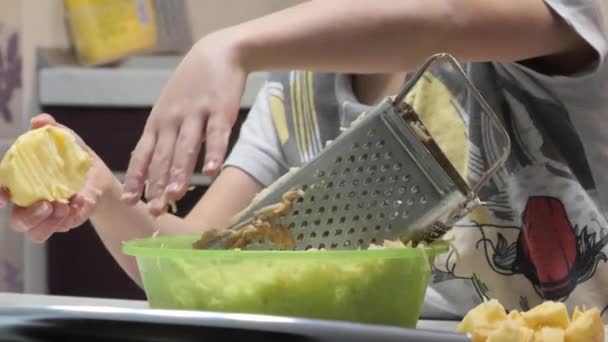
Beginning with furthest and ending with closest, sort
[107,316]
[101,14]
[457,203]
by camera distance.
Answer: [101,14]
[457,203]
[107,316]

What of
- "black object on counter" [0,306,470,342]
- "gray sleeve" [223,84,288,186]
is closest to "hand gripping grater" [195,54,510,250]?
"black object on counter" [0,306,470,342]

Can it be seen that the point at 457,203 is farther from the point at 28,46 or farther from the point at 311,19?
the point at 28,46

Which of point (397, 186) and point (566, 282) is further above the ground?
point (397, 186)

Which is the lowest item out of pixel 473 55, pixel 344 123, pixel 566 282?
pixel 566 282

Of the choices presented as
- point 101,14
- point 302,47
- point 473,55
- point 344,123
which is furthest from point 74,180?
point 101,14

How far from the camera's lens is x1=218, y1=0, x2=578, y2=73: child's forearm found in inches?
21.4

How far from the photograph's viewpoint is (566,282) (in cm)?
77

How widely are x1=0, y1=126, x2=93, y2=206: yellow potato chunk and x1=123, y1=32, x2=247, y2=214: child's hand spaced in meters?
0.04

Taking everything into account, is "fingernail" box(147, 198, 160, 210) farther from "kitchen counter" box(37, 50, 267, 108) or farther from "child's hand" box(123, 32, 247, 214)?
"kitchen counter" box(37, 50, 267, 108)

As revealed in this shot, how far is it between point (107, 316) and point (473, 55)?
41 centimetres

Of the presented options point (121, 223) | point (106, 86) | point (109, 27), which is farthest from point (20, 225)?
point (109, 27)

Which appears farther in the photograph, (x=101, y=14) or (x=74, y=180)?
(x=101, y=14)

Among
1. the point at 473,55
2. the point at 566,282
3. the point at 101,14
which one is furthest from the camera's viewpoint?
the point at 101,14

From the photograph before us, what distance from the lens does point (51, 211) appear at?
0.57 metres
